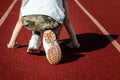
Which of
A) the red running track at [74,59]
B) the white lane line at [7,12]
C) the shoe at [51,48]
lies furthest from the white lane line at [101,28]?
the white lane line at [7,12]

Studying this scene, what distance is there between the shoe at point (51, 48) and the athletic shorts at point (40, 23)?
0.68 ft

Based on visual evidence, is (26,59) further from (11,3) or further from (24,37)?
(11,3)

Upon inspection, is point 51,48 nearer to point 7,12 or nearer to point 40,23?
point 40,23

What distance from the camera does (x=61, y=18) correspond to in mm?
6805

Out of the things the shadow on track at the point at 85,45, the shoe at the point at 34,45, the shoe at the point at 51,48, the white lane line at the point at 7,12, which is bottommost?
the white lane line at the point at 7,12

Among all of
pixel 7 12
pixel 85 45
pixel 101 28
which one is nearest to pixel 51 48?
pixel 85 45

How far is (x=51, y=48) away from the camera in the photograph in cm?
639

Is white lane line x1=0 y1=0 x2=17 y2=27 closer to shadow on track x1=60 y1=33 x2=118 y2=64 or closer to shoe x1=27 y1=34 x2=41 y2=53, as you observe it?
shadow on track x1=60 y1=33 x2=118 y2=64

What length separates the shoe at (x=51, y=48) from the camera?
6363mm

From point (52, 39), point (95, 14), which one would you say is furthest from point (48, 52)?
point (95, 14)

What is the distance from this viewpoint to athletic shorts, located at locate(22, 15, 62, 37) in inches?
266

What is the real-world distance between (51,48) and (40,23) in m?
0.59

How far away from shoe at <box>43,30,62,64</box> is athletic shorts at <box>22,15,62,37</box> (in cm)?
21

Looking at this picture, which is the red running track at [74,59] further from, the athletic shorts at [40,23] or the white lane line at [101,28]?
the athletic shorts at [40,23]
